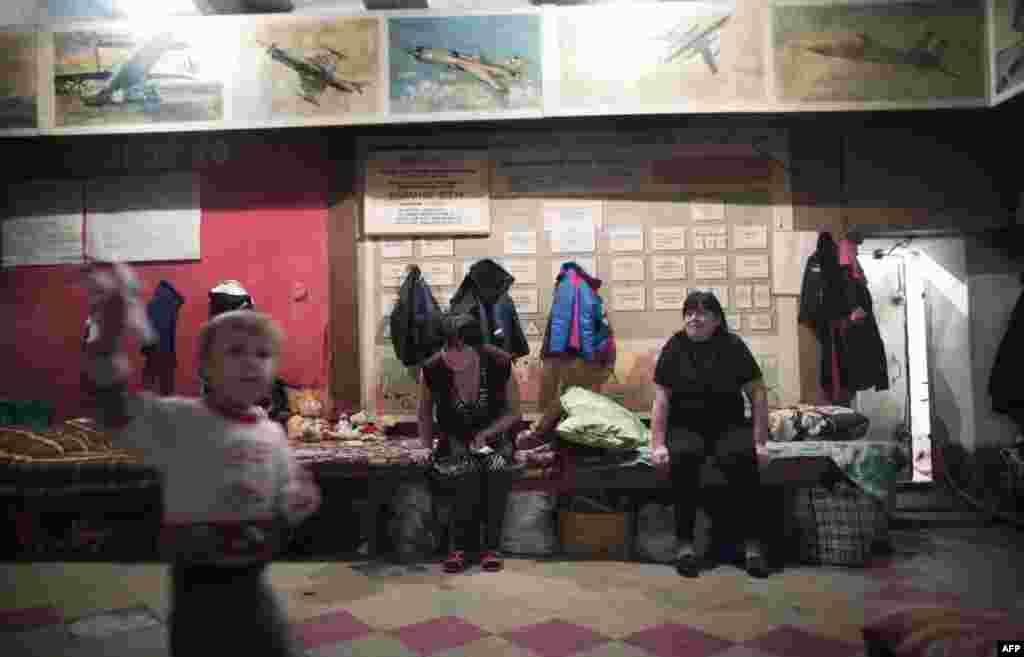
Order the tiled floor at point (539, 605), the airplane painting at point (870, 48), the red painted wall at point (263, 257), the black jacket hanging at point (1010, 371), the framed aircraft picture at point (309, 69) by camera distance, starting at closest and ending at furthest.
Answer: the tiled floor at point (539, 605)
the airplane painting at point (870, 48)
the framed aircraft picture at point (309, 69)
the black jacket hanging at point (1010, 371)
the red painted wall at point (263, 257)

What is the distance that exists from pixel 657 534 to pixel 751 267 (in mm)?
2319

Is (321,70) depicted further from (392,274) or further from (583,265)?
(583,265)

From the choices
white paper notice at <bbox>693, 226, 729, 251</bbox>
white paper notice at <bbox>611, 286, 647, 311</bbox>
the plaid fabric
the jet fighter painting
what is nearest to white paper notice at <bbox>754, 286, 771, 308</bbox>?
white paper notice at <bbox>693, 226, 729, 251</bbox>

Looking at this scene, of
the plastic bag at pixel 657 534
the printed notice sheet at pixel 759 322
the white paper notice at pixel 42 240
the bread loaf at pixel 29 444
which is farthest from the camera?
the white paper notice at pixel 42 240

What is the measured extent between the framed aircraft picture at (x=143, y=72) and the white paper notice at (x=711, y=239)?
3.64m

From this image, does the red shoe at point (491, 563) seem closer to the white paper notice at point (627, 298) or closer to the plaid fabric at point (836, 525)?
the plaid fabric at point (836, 525)

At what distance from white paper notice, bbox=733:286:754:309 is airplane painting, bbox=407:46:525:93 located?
7.54ft

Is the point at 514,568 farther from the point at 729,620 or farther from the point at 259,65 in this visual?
the point at 259,65

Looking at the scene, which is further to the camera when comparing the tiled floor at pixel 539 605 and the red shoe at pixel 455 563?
the red shoe at pixel 455 563

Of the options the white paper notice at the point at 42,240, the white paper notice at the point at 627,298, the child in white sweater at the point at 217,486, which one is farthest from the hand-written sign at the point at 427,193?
the child in white sweater at the point at 217,486

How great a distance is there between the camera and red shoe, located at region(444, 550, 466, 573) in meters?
3.93

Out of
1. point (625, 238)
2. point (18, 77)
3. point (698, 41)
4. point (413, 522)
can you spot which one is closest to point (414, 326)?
point (413, 522)

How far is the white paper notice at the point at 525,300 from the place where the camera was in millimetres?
5359

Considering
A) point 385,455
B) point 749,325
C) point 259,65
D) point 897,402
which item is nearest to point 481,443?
point 385,455
